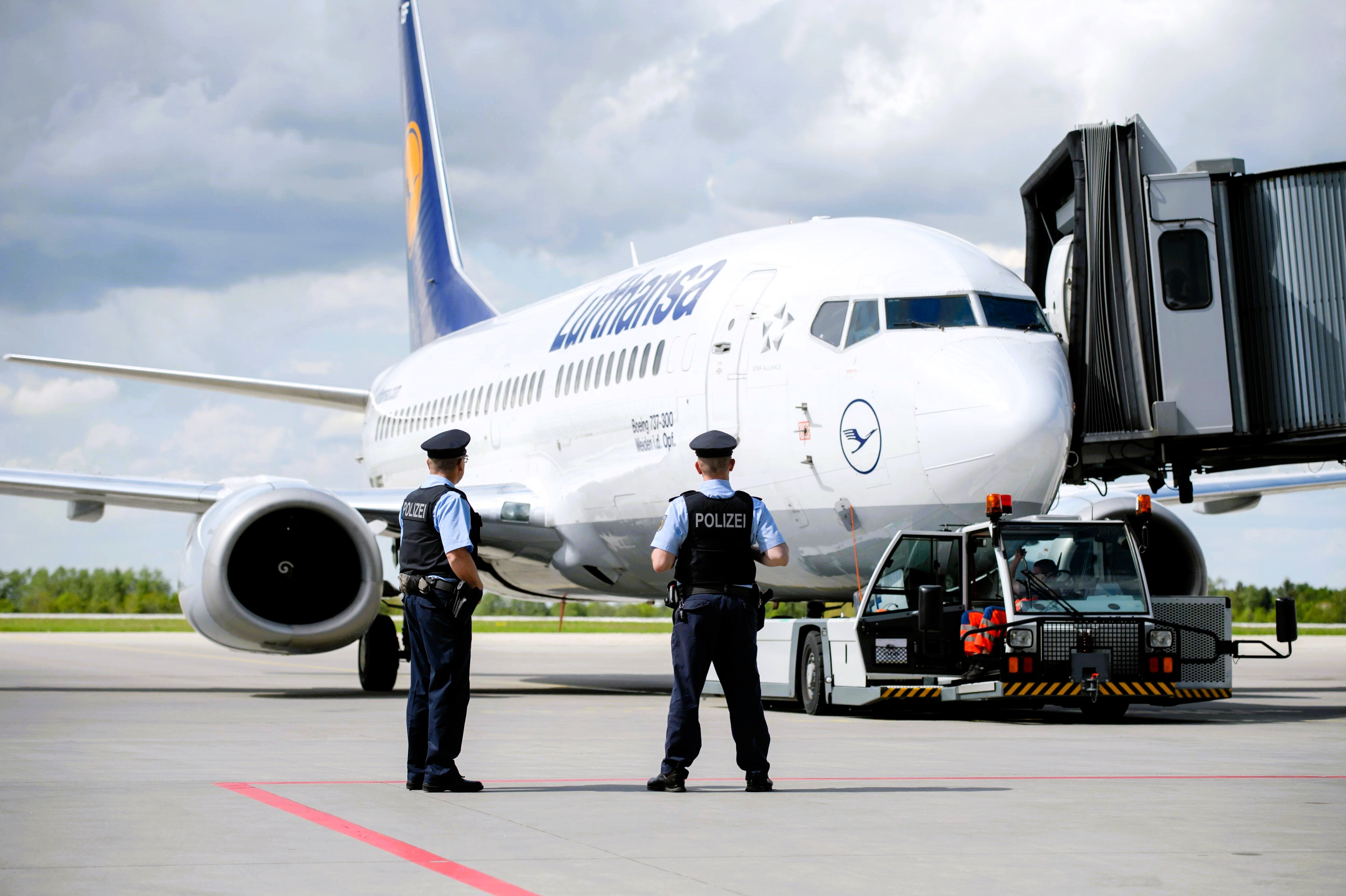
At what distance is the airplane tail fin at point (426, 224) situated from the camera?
2441 cm

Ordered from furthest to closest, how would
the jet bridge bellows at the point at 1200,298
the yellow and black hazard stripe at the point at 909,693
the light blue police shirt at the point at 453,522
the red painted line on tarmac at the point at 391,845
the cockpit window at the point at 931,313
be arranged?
the jet bridge bellows at the point at 1200,298 < the cockpit window at the point at 931,313 < the yellow and black hazard stripe at the point at 909,693 < the light blue police shirt at the point at 453,522 < the red painted line on tarmac at the point at 391,845

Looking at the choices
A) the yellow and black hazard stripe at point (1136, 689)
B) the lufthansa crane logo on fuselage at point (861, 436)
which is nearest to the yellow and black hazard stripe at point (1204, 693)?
the yellow and black hazard stripe at point (1136, 689)

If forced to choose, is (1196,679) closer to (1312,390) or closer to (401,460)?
(1312,390)

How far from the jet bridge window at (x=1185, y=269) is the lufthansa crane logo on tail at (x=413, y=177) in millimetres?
15759

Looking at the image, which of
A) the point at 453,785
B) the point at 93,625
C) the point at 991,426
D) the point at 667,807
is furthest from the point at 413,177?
the point at 93,625

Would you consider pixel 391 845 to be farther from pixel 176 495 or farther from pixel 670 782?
pixel 176 495

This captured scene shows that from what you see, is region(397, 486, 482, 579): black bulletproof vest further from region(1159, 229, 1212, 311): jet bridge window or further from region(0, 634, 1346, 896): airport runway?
region(1159, 229, 1212, 311): jet bridge window

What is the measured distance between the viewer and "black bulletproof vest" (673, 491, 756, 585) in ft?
23.8

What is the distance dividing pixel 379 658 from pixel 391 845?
10984mm

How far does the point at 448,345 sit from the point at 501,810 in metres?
15.5

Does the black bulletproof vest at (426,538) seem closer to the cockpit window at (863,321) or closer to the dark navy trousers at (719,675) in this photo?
the dark navy trousers at (719,675)

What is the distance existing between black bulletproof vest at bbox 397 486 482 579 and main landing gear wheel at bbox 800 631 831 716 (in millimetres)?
4905

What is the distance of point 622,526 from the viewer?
48.1ft

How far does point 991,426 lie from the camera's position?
1116 cm
